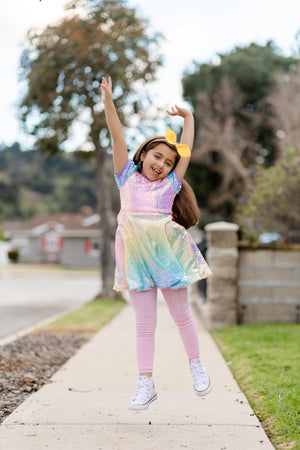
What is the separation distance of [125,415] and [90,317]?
274 inches

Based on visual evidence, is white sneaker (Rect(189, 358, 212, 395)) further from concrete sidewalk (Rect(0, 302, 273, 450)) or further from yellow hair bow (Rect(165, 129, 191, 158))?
yellow hair bow (Rect(165, 129, 191, 158))

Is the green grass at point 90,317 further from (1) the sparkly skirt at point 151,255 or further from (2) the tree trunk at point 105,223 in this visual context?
(1) the sparkly skirt at point 151,255

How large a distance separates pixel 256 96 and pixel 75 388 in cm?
2691

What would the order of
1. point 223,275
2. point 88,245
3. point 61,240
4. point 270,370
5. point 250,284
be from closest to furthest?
1. point 270,370
2. point 223,275
3. point 250,284
4. point 88,245
5. point 61,240

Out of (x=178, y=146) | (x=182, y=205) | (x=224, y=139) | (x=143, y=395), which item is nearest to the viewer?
(x=143, y=395)

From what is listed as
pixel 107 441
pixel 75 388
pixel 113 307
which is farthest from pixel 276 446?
pixel 113 307

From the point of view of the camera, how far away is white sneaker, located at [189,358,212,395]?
3629 millimetres

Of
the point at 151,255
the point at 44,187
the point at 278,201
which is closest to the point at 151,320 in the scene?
the point at 151,255

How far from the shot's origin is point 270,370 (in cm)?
496

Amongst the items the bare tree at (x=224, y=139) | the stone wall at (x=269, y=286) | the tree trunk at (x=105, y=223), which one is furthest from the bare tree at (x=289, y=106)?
the stone wall at (x=269, y=286)

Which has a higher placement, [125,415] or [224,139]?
[224,139]

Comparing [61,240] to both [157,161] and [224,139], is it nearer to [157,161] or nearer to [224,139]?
[224,139]

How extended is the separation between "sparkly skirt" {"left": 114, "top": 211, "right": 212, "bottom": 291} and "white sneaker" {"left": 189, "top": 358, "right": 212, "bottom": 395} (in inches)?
22.4

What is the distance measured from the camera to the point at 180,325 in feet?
12.3
